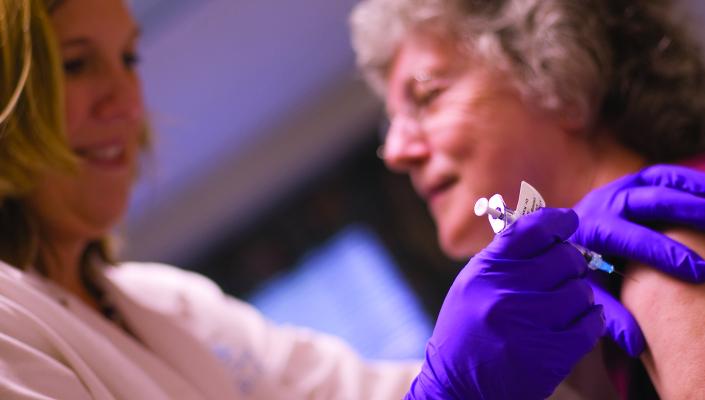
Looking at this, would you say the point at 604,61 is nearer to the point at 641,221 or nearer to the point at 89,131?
the point at 641,221

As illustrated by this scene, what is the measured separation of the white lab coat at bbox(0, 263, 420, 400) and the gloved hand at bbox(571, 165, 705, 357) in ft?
2.12

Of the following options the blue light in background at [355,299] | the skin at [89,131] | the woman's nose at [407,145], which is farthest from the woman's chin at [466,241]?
A: the blue light in background at [355,299]

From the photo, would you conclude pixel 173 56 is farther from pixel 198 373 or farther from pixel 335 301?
pixel 198 373

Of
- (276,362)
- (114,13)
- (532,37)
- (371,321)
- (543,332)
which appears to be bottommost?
(371,321)

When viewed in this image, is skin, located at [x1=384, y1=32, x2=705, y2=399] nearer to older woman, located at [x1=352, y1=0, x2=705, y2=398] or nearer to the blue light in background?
older woman, located at [x1=352, y1=0, x2=705, y2=398]

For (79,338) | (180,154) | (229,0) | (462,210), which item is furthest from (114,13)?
(180,154)

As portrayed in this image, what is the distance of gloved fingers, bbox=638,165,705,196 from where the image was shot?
3.68 feet

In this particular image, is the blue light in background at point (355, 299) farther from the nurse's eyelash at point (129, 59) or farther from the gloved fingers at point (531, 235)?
the gloved fingers at point (531, 235)

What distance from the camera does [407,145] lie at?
5.15ft

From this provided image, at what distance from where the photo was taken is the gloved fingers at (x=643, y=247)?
1.03 meters

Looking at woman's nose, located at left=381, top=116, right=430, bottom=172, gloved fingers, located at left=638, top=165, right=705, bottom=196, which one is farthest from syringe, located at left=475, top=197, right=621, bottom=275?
woman's nose, located at left=381, top=116, right=430, bottom=172

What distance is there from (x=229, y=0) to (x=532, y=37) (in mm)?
1322

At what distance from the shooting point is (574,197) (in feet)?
4.46

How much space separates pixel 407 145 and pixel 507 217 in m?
0.64
